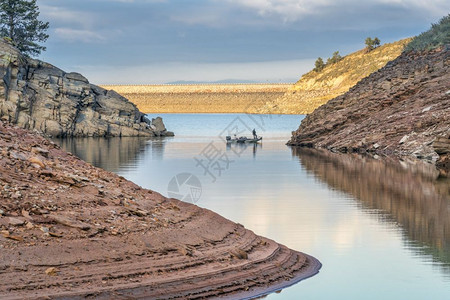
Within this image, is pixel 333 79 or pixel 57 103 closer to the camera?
pixel 57 103

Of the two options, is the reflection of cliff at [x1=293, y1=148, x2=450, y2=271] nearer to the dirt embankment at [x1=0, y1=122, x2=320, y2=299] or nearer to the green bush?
the dirt embankment at [x1=0, y1=122, x2=320, y2=299]

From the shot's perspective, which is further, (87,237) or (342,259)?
(342,259)

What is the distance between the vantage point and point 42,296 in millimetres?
10203

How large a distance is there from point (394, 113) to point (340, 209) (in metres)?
26.9

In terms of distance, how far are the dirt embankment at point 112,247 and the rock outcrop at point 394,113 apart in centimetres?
2265

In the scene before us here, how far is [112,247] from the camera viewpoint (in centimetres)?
1195

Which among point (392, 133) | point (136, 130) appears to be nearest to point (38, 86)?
point (136, 130)

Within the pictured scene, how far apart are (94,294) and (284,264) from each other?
380 centimetres

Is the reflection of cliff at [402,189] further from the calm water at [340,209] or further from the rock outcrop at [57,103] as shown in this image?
the rock outcrop at [57,103]

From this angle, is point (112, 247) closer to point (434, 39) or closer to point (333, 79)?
point (434, 39)

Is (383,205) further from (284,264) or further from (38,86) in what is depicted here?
(38,86)

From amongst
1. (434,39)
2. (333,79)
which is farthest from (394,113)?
(333,79)

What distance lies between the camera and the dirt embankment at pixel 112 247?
10844 millimetres

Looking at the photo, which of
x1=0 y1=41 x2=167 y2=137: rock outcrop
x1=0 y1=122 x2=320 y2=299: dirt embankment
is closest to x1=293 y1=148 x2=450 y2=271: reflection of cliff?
x1=0 y1=122 x2=320 y2=299: dirt embankment
